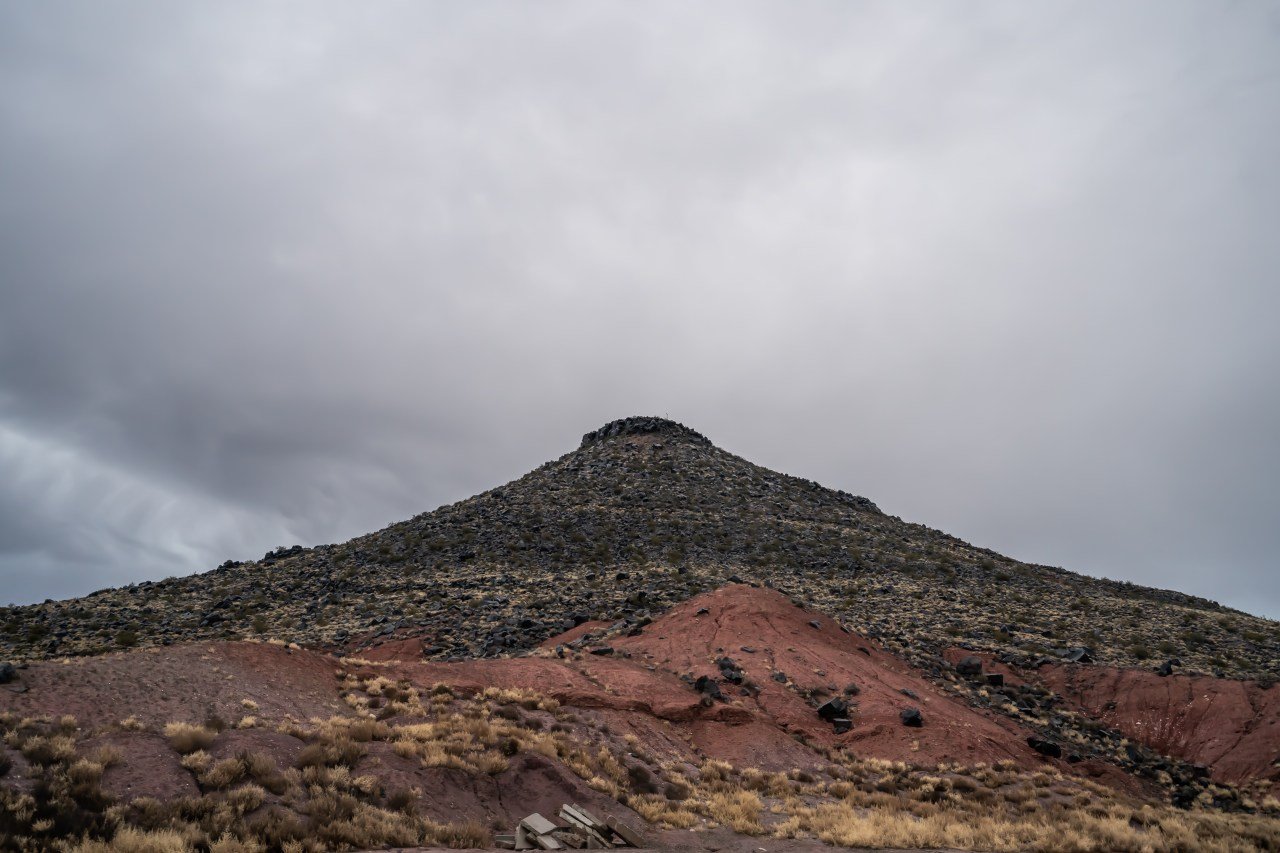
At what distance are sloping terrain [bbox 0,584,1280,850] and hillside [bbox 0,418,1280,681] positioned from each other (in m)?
10.2

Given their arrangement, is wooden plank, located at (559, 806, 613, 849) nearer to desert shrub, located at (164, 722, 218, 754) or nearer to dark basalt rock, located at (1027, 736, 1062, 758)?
desert shrub, located at (164, 722, 218, 754)

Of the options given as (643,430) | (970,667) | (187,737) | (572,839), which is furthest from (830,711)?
(643,430)

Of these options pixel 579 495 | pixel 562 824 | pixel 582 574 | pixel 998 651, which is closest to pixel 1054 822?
pixel 562 824

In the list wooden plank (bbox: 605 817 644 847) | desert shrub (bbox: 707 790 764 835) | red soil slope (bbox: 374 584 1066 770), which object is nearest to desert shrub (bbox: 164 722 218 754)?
wooden plank (bbox: 605 817 644 847)

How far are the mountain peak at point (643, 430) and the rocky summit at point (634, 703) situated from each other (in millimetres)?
28763

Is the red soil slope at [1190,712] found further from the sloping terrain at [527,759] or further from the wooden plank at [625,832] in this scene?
the wooden plank at [625,832]

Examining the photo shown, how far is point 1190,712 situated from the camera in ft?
102

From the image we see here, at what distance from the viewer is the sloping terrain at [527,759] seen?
12461mm

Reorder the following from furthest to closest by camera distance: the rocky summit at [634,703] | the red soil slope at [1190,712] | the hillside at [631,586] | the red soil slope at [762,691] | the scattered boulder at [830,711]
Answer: the hillside at [631,586] → the red soil slope at [1190,712] → the scattered boulder at [830,711] → the red soil slope at [762,691] → the rocky summit at [634,703]

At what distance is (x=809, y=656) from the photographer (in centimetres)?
3259

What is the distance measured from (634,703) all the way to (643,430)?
2568 inches

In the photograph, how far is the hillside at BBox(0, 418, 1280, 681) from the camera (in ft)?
127

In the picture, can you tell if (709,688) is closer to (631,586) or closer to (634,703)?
(634,703)

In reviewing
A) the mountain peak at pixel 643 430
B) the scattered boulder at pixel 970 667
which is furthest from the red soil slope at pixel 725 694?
the mountain peak at pixel 643 430
